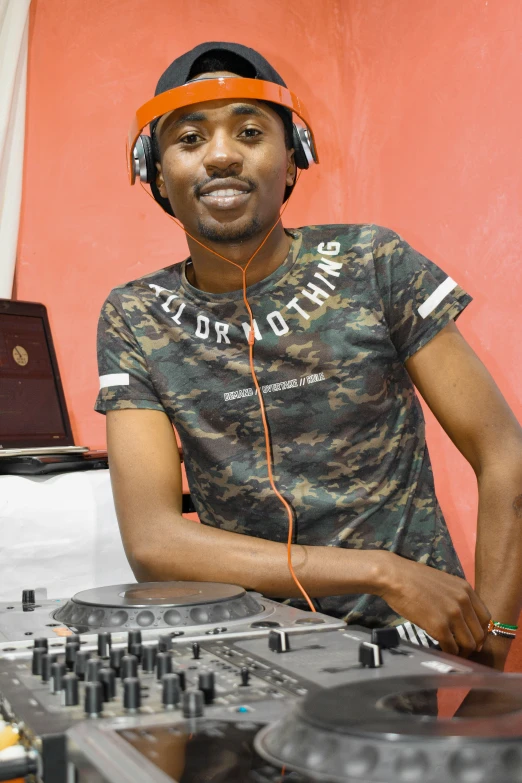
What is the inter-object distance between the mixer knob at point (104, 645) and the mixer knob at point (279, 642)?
0.47ft

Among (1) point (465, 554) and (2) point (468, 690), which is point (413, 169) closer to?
(1) point (465, 554)

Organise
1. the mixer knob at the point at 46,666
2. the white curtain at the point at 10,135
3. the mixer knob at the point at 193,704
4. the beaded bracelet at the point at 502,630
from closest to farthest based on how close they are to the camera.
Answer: the mixer knob at the point at 193,704
the mixer knob at the point at 46,666
the beaded bracelet at the point at 502,630
the white curtain at the point at 10,135

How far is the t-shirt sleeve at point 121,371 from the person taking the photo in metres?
1.55

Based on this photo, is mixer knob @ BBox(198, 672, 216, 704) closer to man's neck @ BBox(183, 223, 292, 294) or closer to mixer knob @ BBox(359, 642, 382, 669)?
mixer knob @ BBox(359, 642, 382, 669)

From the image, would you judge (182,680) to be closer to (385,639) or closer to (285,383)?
(385,639)

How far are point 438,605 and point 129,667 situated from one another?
2.05 ft

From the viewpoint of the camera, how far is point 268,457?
1465 mm

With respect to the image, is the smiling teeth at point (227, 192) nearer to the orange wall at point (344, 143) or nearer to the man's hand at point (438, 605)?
the man's hand at point (438, 605)

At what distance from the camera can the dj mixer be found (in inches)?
16.8

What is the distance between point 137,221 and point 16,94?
1.59 ft

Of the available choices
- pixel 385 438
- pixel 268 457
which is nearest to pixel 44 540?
pixel 268 457

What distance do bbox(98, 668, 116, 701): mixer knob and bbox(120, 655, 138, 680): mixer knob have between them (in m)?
0.01

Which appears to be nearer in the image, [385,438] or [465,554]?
[385,438]

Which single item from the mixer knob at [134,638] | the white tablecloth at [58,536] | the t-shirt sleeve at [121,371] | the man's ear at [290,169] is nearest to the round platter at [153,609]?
the mixer knob at [134,638]
